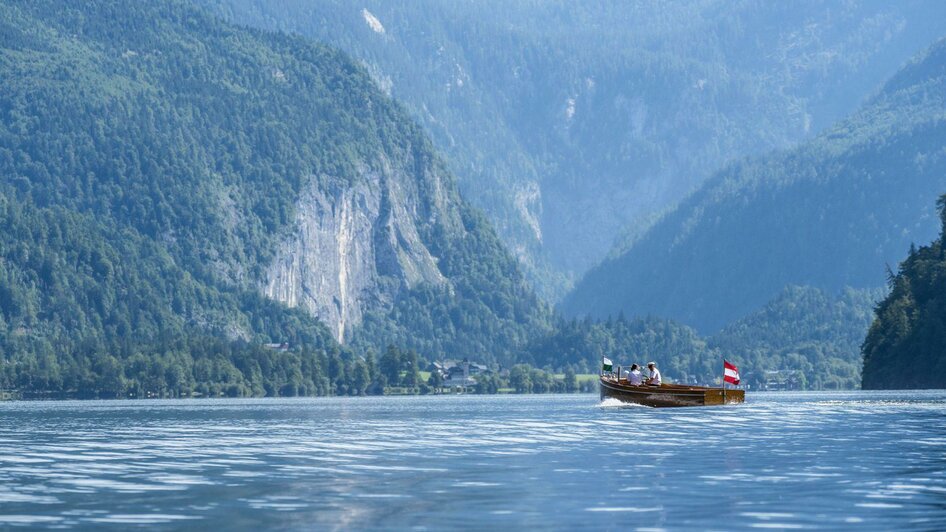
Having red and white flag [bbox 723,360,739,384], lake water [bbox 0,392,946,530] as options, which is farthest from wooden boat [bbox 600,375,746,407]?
lake water [bbox 0,392,946,530]

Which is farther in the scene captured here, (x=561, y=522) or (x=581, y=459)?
(x=581, y=459)

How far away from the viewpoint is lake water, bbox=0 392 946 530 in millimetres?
74562

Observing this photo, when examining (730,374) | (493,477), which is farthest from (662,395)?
(493,477)

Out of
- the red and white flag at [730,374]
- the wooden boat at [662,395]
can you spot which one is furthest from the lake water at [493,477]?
the red and white flag at [730,374]

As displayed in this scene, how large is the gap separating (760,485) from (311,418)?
10737cm

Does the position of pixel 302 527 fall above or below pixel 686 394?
below

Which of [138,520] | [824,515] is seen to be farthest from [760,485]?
[138,520]

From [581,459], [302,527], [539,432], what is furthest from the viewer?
[539,432]

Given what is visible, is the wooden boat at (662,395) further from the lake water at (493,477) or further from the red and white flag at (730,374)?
the lake water at (493,477)

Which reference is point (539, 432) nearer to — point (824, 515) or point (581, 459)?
point (581, 459)

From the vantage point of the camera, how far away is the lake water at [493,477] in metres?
74.6

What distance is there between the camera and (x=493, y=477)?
92062 mm

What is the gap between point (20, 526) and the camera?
72750mm

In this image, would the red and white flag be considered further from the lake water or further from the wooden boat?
the lake water
